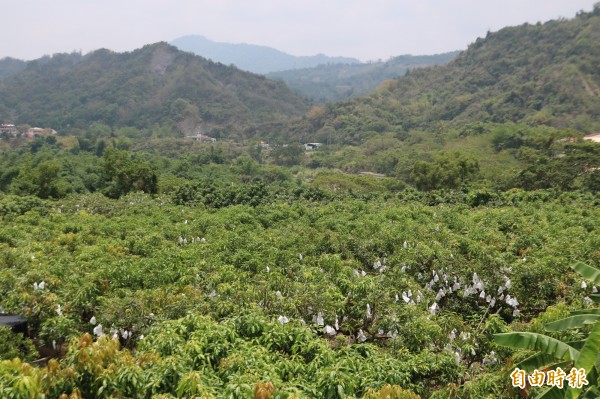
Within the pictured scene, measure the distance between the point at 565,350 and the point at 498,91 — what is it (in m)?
94.6

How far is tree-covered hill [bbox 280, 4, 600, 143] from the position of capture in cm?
7450

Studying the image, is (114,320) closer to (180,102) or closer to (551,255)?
(551,255)

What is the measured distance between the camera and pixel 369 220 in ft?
55.1

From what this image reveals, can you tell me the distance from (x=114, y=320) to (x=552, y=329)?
757 centimetres

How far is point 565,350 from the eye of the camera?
17.2 feet

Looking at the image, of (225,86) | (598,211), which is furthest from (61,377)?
(225,86)

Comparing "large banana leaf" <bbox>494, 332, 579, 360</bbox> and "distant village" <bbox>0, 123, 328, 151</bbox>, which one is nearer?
"large banana leaf" <bbox>494, 332, 579, 360</bbox>

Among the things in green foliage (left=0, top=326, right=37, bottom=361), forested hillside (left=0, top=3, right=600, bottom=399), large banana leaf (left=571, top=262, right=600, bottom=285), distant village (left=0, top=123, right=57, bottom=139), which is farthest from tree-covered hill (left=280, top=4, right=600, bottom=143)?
green foliage (left=0, top=326, right=37, bottom=361)

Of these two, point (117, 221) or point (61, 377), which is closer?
point (61, 377)

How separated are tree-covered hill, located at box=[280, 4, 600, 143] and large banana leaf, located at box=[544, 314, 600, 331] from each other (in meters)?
70.5

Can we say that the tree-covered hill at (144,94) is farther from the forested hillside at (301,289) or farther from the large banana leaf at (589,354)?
the large banana leaf at (589,354)

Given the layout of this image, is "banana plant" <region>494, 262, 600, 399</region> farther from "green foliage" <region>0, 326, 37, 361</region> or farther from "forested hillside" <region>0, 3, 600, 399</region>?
"green foliage" <region>0, 326, 37, 361</region>

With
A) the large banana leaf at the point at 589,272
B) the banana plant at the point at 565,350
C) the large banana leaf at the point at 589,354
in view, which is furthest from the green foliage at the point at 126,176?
the large banana leaf at the point at 589,354

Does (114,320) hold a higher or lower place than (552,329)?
lower
